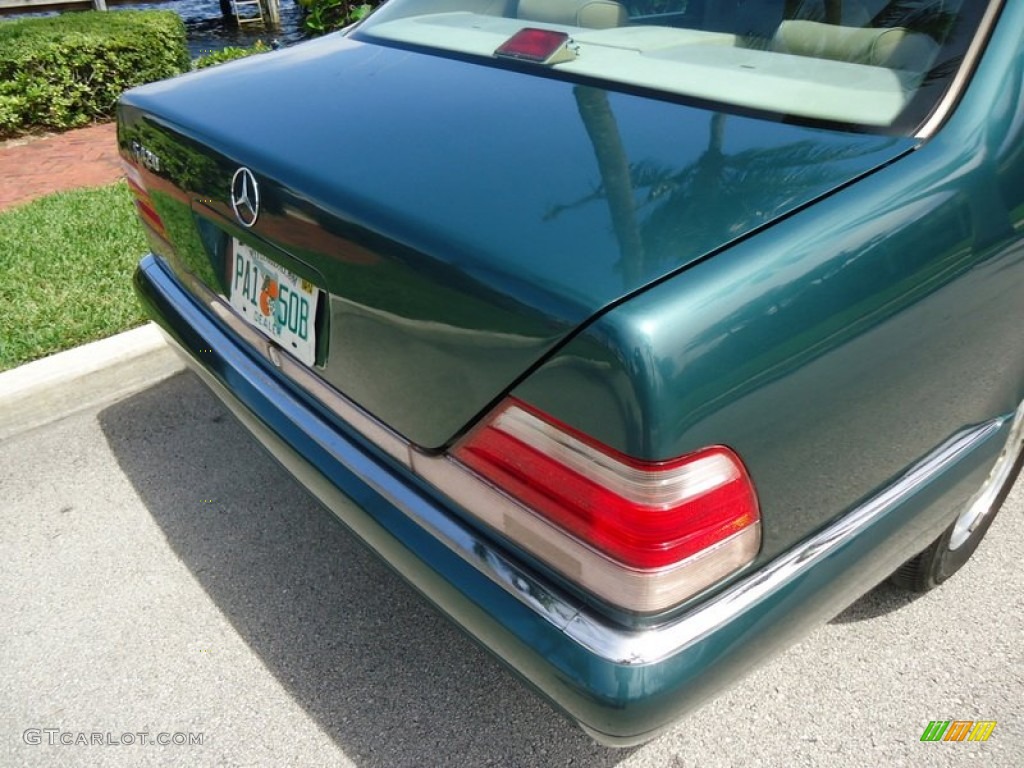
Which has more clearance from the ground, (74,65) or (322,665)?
(74,65)

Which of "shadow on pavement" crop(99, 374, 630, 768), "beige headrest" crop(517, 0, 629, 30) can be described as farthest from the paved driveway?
"beige headrest" crop(517, 0, 629, 30)

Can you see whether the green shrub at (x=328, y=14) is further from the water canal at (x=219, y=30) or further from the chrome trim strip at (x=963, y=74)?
the chrome trim strip at (x=963, y=74)

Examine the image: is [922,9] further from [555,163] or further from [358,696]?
[358,696]

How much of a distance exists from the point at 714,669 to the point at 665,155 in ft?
2.83

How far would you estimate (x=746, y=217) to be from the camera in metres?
1.32

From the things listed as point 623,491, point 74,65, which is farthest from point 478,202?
point 74,65

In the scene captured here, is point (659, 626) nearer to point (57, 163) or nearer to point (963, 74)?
point (963, 74)

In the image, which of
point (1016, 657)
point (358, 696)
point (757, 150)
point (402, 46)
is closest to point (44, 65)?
point (402, 46)

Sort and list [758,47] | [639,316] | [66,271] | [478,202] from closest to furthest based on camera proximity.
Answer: [639,316] < [478,202] < [758,47] < [66,271]

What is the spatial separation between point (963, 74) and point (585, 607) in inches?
48.0

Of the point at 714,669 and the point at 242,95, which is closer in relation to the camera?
the point at 714,669

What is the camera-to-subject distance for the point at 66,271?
3.98 meters

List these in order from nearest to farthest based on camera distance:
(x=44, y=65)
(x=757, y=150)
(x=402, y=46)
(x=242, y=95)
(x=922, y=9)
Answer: (x=757, y=150)
(x=922, y=9)
(x=242, y=95)
(x=402, y=46)
(x=44, y=65)

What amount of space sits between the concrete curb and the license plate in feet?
3.99
